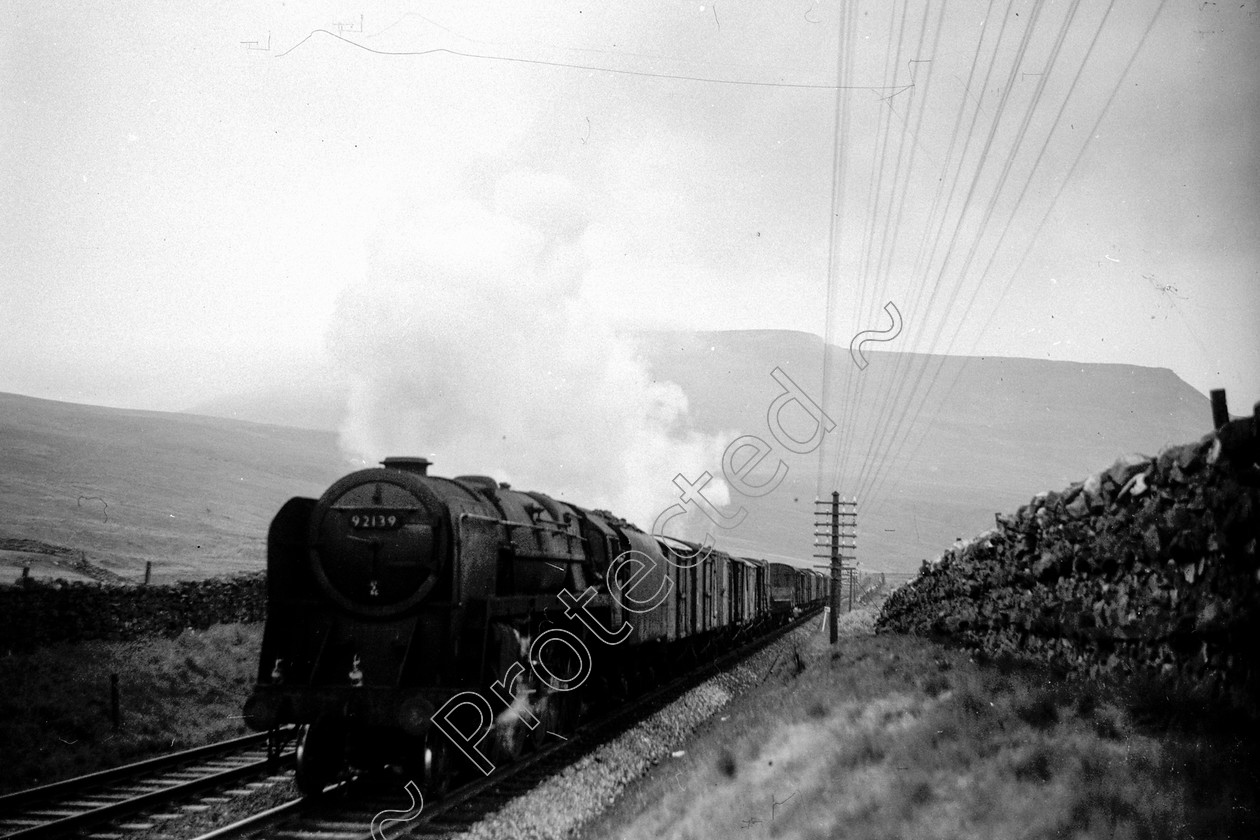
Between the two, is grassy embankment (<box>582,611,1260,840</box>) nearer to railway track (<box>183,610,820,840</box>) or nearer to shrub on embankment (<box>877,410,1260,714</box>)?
shrub on embankment (<box>877,410,1260,714</box>)

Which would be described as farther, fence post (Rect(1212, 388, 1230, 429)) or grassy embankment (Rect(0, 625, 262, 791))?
grassy embankment (Rect(0, 625, 262, 791))

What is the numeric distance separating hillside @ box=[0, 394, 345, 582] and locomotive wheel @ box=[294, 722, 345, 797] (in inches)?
938

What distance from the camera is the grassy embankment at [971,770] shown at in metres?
5.31

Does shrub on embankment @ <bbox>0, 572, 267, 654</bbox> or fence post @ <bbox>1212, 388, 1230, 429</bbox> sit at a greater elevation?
fence post @ <bbox>1212, 388, 1230, 429</bbox>

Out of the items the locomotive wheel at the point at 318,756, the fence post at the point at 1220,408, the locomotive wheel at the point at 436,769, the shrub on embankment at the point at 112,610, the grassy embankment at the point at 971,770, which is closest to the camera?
the grassy embankment at the point at 971,770

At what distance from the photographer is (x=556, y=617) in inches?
497

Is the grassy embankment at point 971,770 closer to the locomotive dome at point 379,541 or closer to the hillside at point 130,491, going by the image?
the locomotive dome at point 379,541

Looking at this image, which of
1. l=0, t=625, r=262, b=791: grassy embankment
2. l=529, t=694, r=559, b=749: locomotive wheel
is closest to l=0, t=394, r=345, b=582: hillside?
l=0, t=625, r=262, b=791: grassy embankment

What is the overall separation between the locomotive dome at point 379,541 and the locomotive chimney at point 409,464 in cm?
45

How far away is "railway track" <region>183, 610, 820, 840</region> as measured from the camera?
8.15 meters

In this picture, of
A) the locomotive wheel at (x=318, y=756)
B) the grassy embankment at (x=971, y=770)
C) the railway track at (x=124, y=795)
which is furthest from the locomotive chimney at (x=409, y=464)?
the grassy embankment at (x=971, y=770)

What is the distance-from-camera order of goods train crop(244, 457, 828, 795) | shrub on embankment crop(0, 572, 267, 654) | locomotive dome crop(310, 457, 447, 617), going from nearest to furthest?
goods train crop(244, 457, 828, 795) < locomotive dome crop(310, 457, 447, 617) < shrub on embankment crop(0, 572, 267, 654)

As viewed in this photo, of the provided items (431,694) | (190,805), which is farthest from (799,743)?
(190,805)

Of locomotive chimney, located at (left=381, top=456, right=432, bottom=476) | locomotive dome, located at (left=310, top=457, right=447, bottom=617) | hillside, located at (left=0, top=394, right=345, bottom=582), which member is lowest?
hillside, located at (left=0, top=394, right=345, bottom=582)
